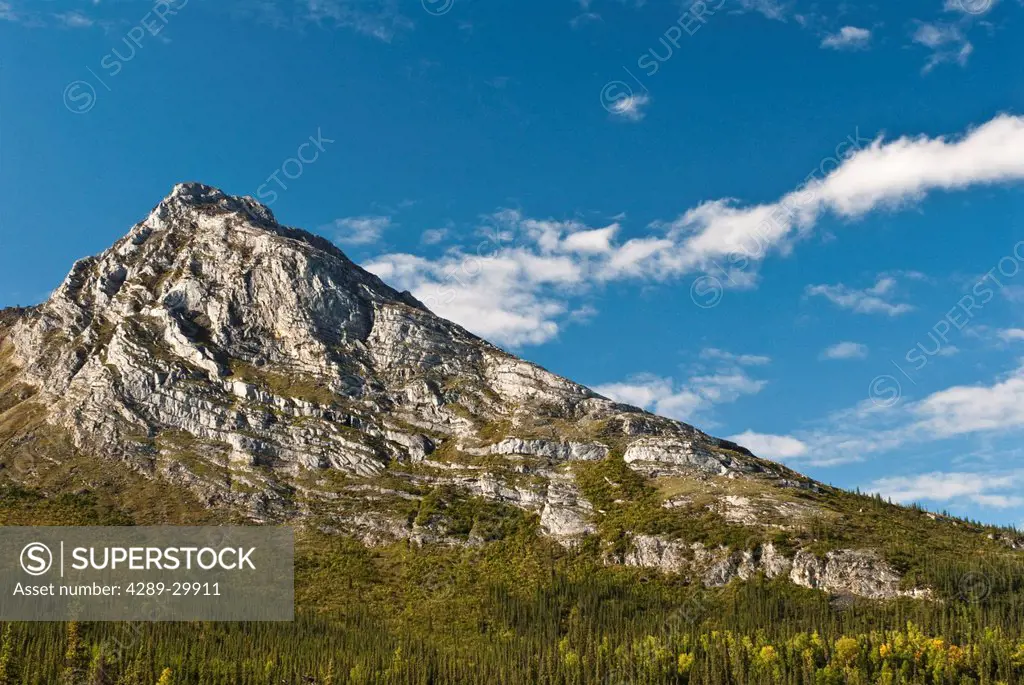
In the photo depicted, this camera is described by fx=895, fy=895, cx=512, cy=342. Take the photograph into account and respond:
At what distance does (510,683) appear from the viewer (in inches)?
7175

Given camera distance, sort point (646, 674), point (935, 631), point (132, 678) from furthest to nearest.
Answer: point (935, 631), point (646, 674), point (132, 678)

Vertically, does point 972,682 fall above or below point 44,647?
below

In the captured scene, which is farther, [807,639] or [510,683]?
[807,639]

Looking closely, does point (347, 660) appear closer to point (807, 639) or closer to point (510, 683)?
point (510, 683)

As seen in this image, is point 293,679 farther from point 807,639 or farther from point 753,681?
point 807,639

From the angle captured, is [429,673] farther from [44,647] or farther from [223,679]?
[44,647]

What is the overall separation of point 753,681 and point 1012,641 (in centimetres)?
5945

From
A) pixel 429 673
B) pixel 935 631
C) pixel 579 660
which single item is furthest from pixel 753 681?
pixel 429 673

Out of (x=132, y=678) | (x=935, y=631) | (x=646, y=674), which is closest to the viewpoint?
(x=132, y=678)

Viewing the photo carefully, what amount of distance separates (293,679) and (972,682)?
13599cm

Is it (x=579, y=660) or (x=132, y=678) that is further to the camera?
(x=579, y=660)

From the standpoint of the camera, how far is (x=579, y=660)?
7638 inches

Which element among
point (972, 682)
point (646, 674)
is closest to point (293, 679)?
point (646, 674)

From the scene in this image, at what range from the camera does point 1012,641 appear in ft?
626
